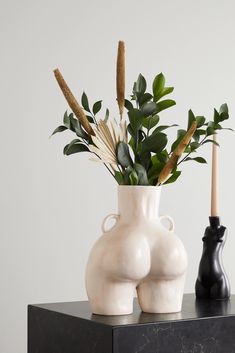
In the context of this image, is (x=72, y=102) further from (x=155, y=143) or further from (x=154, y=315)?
(x=154, y=315)

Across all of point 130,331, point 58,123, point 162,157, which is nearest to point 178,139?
point 162,157

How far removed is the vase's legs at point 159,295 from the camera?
1.50 metres

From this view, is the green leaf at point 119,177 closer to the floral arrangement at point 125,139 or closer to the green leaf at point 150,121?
the floral arrangement at point 125,139

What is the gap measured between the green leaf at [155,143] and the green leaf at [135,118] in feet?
0.13

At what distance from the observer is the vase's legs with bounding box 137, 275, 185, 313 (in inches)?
59.1

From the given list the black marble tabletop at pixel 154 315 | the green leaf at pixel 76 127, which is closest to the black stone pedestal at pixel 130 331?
the black marble tabletop at pixel 154 315

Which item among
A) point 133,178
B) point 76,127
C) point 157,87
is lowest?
point 133,178

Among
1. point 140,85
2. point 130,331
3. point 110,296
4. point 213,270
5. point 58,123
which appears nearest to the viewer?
point 130,331

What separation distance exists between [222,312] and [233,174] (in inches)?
53.5

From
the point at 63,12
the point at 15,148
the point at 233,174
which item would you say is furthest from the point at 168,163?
the point at 233,174

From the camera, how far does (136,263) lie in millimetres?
1436

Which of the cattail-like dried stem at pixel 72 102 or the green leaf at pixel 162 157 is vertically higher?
the cattail-like dried stem at pixel 72 102

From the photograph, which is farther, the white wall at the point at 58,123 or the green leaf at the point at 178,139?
the white wall at the point at 58,123

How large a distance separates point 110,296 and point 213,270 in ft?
1.30
